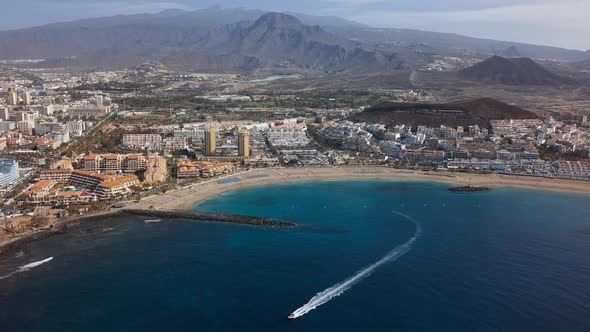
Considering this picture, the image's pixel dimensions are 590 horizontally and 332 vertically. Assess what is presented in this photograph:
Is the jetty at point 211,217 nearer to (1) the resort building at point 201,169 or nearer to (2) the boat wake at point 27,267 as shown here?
(2) the boat wake at point 27,267

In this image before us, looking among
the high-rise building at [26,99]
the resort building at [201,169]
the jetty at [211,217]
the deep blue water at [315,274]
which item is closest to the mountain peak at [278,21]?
the high-rise building at [26,99]

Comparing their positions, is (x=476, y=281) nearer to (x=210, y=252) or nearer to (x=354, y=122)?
(x=210, y=252)

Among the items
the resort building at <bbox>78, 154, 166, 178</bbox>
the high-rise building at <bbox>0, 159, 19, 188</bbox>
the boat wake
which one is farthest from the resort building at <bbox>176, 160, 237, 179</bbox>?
the boat wake

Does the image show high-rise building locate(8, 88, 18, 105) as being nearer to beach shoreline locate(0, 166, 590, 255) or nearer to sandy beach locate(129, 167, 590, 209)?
beach shoreline locate(0, 166, 590, 255)

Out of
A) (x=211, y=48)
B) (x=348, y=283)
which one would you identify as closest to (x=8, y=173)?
(x=348, y=283)

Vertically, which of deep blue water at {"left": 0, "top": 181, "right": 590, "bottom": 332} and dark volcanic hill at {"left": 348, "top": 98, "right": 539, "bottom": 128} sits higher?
dark volcanic hill at {"left": 348, "top": 98, "right": 539, "bottom": 128}

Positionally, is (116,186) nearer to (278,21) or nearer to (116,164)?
(116,164)
